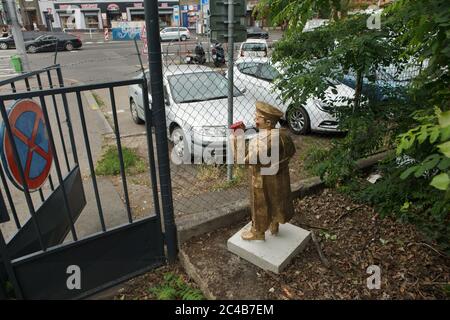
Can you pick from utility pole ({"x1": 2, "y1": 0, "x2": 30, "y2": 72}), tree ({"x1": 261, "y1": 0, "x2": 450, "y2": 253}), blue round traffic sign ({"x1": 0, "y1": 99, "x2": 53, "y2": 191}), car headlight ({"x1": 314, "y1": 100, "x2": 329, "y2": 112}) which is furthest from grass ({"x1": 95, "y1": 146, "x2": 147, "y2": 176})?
utility pole ({"x1": 2, "y1": 0, "x2": 30, "y2": 72})

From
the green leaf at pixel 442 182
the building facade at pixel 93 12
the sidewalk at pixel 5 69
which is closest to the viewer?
the green leaf at pixel 442 182

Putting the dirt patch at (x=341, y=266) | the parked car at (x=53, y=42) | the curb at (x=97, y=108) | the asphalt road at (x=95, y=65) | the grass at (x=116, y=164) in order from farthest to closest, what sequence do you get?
1. the parked car at (x=53, y=42)
2. the asphalt road at (x=95, y=65)
3. the curb at (x=97, y=108)
4. the grass at (x=116, y=164)
5. the dirt patch at (x=341, y=266)

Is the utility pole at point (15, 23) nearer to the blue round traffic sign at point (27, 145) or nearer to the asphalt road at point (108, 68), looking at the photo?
the asphalt road at point (108, 68)

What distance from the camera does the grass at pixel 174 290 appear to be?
254 centimetres

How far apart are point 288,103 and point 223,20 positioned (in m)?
3.27

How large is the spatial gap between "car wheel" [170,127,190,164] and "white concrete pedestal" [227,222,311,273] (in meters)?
2.78

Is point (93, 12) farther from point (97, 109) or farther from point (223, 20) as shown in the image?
point (223, 20)

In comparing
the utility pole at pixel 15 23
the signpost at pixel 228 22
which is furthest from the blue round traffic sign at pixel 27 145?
the utility pole at pixel 15 23

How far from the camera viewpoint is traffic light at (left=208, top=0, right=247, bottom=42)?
3.73 meters

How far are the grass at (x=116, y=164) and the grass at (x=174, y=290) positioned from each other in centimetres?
269

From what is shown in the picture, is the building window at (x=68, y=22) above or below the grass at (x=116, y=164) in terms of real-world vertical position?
above

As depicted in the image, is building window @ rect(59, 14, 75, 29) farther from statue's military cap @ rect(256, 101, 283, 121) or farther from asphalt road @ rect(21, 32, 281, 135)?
statue's military cap @ rect(256, 101, 283, 121)

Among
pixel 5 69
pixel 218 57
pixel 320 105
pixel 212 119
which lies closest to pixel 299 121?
pixel 320 105

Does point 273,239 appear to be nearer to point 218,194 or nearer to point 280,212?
point 280,212
